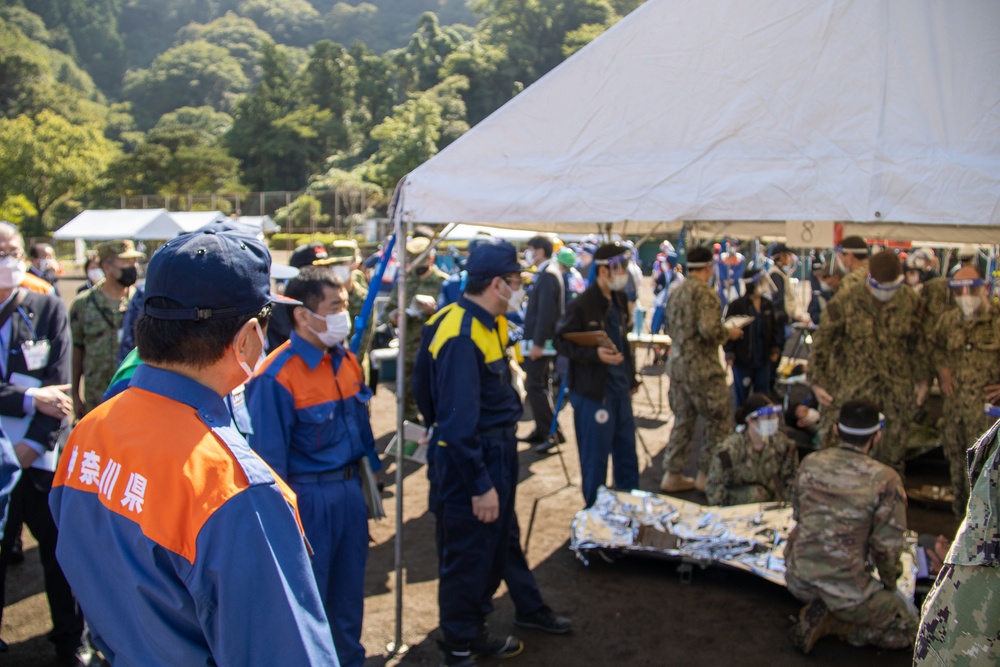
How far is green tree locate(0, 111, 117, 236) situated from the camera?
59219 millimetres

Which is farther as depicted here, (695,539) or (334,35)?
(334,35)

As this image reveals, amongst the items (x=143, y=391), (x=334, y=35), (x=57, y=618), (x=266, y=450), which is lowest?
(x=57, y=618)

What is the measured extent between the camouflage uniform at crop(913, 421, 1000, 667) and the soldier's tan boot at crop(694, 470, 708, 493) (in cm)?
508

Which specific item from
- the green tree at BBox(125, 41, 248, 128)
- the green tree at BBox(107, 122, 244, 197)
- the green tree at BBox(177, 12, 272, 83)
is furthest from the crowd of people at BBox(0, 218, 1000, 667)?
the green tree at BBox(177, 12, 272, 83)

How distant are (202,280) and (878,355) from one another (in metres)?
5.47

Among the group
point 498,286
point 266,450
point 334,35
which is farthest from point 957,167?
point 334,35

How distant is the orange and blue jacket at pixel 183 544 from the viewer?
1.41m

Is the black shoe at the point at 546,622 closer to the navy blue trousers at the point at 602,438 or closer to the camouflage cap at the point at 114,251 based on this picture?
the navy blue trousers at the point at 602,438

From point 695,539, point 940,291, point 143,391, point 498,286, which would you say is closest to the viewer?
point 143,391

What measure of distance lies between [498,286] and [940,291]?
4.40m

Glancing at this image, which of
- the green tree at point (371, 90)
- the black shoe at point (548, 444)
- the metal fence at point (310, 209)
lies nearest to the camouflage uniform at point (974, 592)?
the black shoe at point (548, 444)

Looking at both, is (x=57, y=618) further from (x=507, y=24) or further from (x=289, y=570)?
(x=507, y=24)

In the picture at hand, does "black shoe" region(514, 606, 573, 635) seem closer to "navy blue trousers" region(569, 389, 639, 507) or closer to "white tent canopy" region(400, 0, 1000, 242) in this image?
"navy blue trousers" region(569, 389, 639, 507)

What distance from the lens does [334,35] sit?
146000 millimetres
